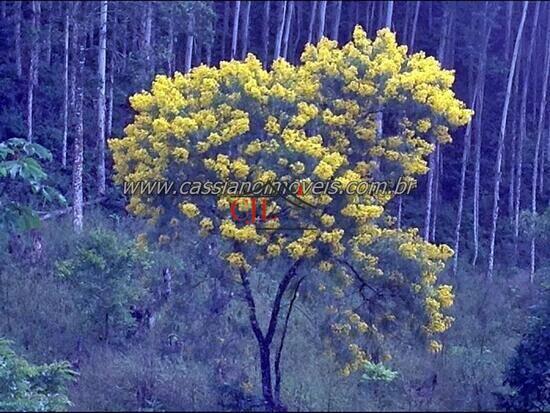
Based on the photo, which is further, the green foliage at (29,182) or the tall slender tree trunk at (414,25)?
the tall slender tree trunk at (414,25)

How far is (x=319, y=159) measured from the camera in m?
10.3

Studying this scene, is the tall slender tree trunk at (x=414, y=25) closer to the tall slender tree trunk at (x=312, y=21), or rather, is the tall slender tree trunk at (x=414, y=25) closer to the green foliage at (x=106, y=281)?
the tall slender tree trunk at (x=312, y=21)

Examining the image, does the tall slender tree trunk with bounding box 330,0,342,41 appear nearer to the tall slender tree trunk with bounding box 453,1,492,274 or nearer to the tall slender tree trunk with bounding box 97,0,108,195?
the tall slender tree trunk with bounding box 453,1,492,274

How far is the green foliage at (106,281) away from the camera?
13.5m

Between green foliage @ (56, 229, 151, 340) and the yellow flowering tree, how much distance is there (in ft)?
8.15

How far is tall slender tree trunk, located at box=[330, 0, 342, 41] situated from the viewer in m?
20.8

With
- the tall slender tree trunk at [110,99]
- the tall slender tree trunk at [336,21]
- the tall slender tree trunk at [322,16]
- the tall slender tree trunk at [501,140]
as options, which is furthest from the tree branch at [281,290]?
the tall slender tree trunk at [336,21]

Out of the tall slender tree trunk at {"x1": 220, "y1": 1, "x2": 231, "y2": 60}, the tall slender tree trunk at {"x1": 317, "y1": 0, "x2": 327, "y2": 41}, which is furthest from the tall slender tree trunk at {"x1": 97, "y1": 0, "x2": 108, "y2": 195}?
the tall slender tree trunk at {"x1": 317, "y1": 0, "x2": 327, "y2": 41}

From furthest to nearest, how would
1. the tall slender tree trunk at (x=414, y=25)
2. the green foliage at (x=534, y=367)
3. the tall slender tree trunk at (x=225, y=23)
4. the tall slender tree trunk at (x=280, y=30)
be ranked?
the tall slender tree trunk at (x=225, y=23) → the tall slender tree trunk at (x=280, y=30) → the tall slender tree trunk at (x=414, y=25) → the green foliage at (x=534, y=367)

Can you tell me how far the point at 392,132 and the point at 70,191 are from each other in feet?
31.5

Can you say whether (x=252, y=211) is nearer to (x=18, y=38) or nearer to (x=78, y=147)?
(x=78, y=147)

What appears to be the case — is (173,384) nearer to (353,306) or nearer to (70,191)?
(353,306)

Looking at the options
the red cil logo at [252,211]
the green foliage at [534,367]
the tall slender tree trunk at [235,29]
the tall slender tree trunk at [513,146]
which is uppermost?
the tall slender tree trunk at [235,29]

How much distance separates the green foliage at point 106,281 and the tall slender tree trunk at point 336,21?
8967 millimetres
